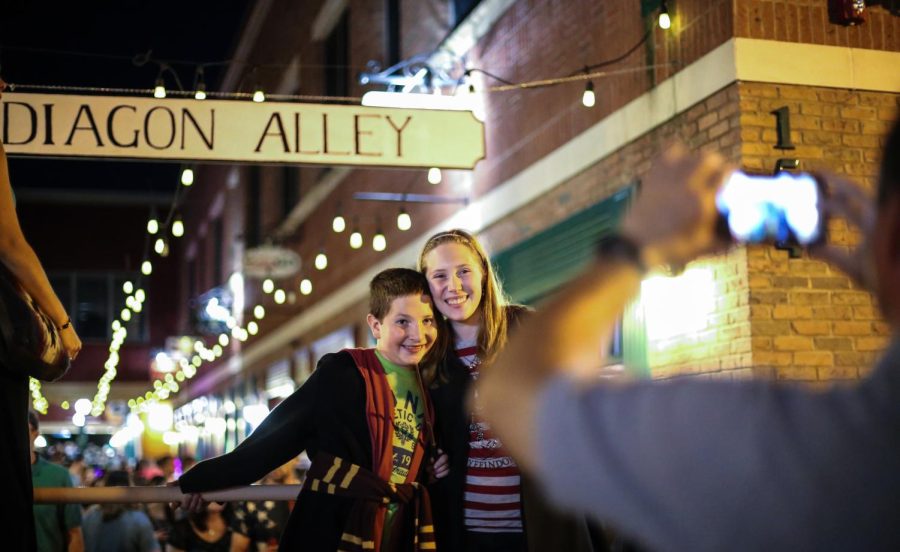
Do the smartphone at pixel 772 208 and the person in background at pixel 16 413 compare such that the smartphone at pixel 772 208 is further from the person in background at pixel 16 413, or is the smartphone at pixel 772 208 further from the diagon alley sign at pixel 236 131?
the diagon alley sign at pixel 236 131

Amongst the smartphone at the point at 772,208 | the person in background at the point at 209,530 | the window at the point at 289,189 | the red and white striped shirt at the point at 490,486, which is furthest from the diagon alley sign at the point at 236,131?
the window at the point at 289,189

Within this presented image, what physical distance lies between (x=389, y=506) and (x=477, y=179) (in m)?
9.31

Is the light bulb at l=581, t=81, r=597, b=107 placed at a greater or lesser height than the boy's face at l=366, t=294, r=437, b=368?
greater

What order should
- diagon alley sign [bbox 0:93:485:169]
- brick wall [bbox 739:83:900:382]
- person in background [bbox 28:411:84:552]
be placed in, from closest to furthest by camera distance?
person in background [bbox 28:411:84:552] → diagon alley sign [bbox 0:93:485:169] → brick wall [bbox 739:83:900:382]

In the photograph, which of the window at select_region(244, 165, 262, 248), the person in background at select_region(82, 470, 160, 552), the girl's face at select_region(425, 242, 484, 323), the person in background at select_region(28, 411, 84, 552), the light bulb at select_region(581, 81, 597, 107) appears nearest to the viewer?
the girl's face at select_region(425, 242, 484, 323)

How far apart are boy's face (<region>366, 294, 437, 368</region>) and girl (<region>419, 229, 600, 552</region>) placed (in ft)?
0.24

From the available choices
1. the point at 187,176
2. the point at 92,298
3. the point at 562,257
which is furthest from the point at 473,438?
the point at 92,298

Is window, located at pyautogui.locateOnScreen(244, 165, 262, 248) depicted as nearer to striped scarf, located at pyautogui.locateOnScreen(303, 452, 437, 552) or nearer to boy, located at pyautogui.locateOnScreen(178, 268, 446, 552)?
boy, located at pyautogui.locateOnScreen(178, 268, 446, 552)

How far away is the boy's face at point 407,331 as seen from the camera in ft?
14.1

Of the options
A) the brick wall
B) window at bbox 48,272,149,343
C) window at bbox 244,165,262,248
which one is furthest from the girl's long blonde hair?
window at bbox 48,272,149,343

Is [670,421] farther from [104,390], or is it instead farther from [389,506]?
[104,390]

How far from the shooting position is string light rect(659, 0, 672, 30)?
8.58m

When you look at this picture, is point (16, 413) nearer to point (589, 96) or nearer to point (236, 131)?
point (236, 131)

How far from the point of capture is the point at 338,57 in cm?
1986
